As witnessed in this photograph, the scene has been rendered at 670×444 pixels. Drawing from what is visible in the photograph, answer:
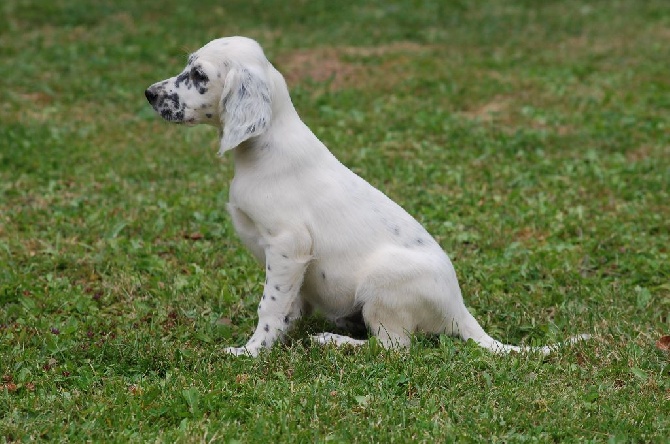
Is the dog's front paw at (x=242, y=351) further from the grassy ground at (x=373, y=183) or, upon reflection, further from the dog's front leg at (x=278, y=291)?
the grassy ground at (x=373, y=183)

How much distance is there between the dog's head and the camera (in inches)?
185

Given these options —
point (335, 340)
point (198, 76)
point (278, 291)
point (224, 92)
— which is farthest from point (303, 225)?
point (198, 76)

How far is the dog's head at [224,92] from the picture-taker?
15.4ft

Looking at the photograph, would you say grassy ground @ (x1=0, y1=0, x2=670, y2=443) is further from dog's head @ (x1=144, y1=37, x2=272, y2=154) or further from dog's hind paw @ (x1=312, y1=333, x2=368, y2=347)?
dog's head @ (x1=144, y1=37, x2=272, y2=154)

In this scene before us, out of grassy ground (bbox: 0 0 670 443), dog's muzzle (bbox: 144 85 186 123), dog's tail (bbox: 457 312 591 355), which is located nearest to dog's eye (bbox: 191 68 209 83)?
dog's muzzle (bbox: 144 85 186 123)

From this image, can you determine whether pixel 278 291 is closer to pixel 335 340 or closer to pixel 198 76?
pixel 335 340

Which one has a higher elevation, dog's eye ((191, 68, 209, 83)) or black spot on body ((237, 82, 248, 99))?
dog's eye ((191, 68, 209, 83))

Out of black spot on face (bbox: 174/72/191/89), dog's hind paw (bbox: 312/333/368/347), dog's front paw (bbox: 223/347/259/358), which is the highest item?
black spot on face (bbox: 174/72/191/89)

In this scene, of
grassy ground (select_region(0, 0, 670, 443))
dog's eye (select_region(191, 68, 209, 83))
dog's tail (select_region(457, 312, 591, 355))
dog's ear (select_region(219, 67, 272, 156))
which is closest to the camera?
grassy ground (select_region(0, 0, 670, 443))

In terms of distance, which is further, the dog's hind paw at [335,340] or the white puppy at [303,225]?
the dog's hind paw at [335,340]

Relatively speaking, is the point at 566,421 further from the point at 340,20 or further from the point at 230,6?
the point at 230,6

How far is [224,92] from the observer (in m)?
4.75

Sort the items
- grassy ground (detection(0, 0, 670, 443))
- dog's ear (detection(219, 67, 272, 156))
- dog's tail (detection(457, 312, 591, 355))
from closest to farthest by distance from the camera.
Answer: grassy ground (detection(0, 0, 670, 443)), dog's ear (detection(219, 67, 272, 156)), dog's tail (detection(457, 312, 591, 355))

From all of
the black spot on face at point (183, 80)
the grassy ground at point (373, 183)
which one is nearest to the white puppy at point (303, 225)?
the black spot on face at point (183, 80)
